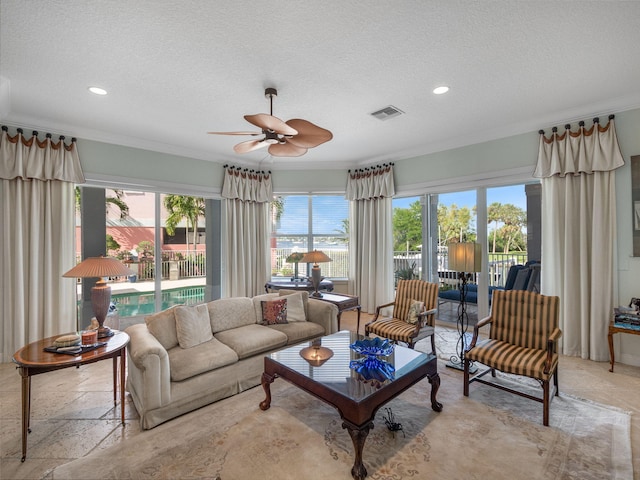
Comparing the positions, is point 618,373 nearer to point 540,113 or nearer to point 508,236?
point 508,236

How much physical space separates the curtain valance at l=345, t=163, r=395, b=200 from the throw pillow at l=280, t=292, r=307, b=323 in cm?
257

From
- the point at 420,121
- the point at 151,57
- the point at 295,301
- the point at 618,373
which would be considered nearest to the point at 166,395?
the point at 295,301

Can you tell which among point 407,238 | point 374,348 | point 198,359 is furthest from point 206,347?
point 407,238

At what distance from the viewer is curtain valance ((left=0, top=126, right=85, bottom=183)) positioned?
11.5 feet

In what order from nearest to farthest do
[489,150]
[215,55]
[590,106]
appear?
[215,55] → [590,106] → [489,150]

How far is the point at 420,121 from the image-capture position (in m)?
3.87

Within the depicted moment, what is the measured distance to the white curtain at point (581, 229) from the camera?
11.0 feet

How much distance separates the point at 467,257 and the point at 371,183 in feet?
8.91

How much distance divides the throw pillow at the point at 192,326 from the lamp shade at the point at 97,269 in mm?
634

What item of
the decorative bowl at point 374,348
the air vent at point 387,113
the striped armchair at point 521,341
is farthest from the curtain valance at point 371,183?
the decorative bowl at point 374,348

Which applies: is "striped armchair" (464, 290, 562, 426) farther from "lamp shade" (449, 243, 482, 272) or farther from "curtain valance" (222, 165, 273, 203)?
"curtain valance" (222, 165, 273, 203)

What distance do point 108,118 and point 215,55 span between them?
2071mm

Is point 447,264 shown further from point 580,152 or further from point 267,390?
point 267,390

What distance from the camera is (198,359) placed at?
257 centimetres
